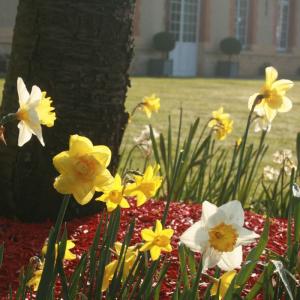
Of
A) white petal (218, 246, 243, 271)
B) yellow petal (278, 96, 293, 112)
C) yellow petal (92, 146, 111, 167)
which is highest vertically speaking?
yellow petal (278, 96, 293, 112)

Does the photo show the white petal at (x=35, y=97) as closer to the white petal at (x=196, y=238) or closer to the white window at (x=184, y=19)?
the white petal at (x=196, y=238)

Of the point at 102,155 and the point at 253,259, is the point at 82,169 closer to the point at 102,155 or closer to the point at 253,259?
the point at 102,155

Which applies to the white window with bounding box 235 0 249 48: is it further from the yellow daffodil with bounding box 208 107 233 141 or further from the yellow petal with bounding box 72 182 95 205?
the yellow petal with bounding box 72 182 95 205

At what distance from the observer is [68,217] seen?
2.98 m

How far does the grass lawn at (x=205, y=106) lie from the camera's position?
912 centimetres

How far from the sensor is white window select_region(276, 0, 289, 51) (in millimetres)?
28672

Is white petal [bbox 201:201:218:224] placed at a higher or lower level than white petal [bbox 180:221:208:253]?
higher

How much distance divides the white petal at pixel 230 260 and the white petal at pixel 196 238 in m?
0.09

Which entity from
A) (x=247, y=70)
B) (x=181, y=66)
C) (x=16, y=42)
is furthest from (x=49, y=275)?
(x=247, y=70)

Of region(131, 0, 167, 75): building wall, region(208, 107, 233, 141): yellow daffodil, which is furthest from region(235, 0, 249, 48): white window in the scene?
region(208, 107, 233, 141): yellow daffodil

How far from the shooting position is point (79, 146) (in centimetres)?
143

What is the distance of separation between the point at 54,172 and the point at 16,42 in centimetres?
53

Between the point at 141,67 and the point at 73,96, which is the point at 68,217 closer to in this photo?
the point at 73,96

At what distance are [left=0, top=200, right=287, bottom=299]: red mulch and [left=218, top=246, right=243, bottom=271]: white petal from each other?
605mm
